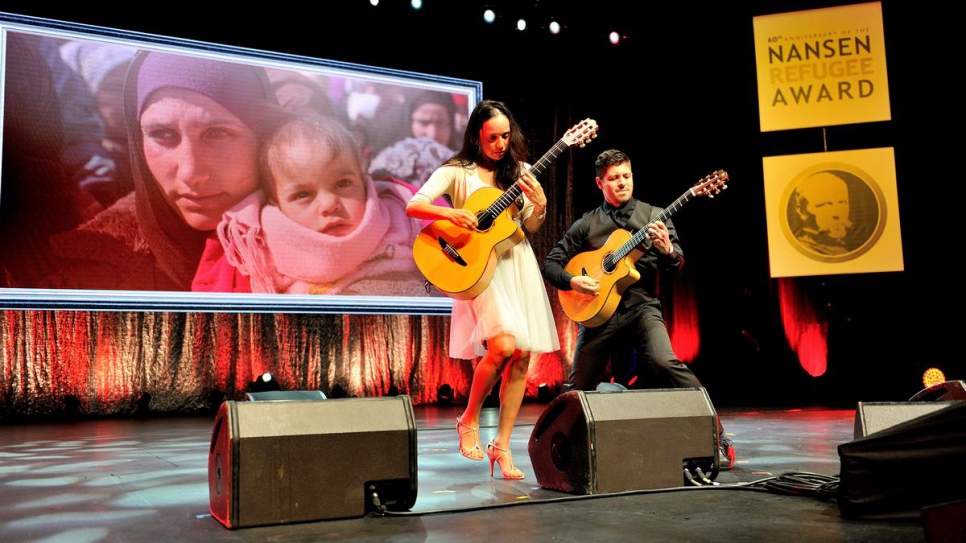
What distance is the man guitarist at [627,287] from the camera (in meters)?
3.78

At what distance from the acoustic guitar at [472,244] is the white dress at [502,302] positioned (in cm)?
8

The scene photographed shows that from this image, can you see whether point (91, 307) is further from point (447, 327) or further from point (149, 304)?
point (447, 327)

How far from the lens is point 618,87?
934cm

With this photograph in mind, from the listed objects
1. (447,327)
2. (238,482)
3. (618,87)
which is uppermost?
(618,87)

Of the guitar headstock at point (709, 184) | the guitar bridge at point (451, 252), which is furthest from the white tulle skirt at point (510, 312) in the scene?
the guitar headstock at point (709, 184)

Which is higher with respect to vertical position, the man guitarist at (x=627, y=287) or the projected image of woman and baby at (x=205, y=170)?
the projected image of woman and baby at (x=205, y=170)

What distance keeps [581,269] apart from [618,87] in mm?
5726

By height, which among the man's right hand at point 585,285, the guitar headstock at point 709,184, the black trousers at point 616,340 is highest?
the guitar headstock at point 709,184

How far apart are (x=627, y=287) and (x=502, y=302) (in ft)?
2.65

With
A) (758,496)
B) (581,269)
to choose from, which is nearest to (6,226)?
(581,269)

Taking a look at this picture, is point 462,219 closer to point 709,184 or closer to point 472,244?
point 472,244

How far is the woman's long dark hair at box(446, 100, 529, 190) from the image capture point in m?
3.61

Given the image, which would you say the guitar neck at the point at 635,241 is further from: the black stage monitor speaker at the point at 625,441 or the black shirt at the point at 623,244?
the black stage monitor speaker at the point at 625,441

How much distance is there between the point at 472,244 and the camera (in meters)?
3.42
